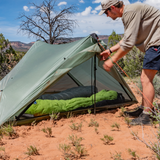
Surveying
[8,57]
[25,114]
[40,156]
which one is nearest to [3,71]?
[8,57]

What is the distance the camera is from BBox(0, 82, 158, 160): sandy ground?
1.76 metres

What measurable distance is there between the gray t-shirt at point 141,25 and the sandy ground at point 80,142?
1.11 metres

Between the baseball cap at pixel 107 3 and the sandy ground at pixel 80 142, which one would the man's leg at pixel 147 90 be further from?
the baseball cap at pixel 107 3

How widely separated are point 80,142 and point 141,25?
169cm

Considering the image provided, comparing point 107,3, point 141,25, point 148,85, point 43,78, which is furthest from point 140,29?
point 43,78

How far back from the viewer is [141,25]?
94.6 inches

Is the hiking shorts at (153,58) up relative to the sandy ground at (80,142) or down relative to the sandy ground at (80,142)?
up

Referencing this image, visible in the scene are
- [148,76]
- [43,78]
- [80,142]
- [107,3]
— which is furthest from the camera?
[43,78]

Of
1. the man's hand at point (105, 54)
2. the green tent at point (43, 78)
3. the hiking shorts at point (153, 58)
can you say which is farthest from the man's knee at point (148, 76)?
the green tent at point (43, 78)

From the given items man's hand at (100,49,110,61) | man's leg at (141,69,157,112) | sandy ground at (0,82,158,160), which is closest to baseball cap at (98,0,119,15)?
man's hand at (100,49,110,61)

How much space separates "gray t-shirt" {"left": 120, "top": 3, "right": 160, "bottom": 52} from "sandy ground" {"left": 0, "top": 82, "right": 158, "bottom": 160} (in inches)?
43.8

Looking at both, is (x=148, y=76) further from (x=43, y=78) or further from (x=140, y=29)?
(x=43, y=78)

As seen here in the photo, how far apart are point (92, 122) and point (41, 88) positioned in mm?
930

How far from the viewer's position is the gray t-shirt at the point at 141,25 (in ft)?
7.47
